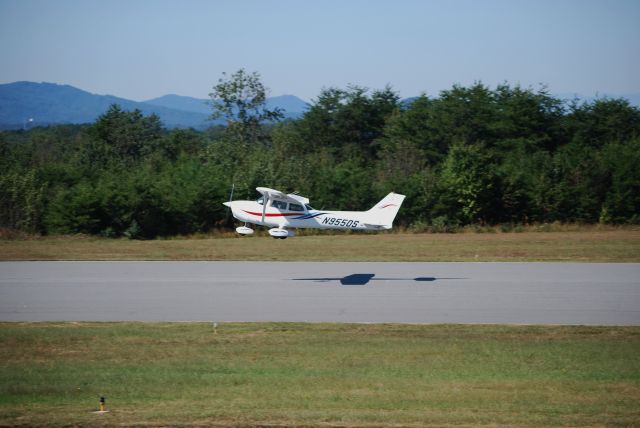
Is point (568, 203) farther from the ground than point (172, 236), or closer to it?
farther from the ground

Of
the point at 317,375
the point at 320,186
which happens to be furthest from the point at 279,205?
the point at 320,186

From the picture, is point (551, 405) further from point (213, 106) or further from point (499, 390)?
point (213, 106)

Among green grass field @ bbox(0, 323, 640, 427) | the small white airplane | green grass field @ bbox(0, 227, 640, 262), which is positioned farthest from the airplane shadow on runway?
green grass field @ bbox(0, 323, 640, 427)

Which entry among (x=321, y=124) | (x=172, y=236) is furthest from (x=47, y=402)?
(x=321, y=124)

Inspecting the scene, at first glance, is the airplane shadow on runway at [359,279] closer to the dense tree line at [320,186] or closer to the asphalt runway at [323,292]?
the asphalt runway at [323,292]

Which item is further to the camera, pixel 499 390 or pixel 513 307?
pixel 513 307

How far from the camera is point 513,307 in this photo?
21.3 metres

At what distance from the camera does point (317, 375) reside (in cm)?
1461

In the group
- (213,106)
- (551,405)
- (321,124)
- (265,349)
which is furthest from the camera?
(321,124)

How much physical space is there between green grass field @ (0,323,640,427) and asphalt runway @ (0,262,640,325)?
1.43 m

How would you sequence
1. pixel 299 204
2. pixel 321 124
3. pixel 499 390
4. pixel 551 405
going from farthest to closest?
pixel 321 124 < pixel 299 204 < pixel 499 390 < pixel 551 405

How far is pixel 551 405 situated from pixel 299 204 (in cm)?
1681

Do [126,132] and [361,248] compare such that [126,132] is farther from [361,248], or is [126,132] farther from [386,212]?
[386,212]

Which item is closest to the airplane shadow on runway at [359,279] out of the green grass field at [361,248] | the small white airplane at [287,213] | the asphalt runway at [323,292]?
the asphalt runway at [323,292]
